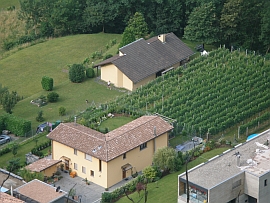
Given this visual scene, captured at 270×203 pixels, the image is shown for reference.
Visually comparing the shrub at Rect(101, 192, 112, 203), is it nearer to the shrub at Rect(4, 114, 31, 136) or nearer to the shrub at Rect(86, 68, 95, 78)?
the shrub at Rect(4, 114, 31, 136)

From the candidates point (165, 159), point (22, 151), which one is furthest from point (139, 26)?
point (165, 159)

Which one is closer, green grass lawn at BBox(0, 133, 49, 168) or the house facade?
green grass lawn at BBox(0, 133, 49, 168)

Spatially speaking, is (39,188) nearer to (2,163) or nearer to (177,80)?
(2,163)

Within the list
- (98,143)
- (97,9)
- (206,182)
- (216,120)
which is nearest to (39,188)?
(98,143)

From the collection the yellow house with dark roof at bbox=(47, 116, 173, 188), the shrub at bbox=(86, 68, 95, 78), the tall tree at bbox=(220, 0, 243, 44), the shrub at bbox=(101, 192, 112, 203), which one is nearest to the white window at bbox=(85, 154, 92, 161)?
the yellow house with dark roof at bbox=(47, 116, 173, 188)

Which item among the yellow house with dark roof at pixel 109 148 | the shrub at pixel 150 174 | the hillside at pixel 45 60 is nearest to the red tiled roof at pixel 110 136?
the yellow house with dark roof at pixel 109 148

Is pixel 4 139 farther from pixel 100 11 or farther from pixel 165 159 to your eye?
pixel 100 11
